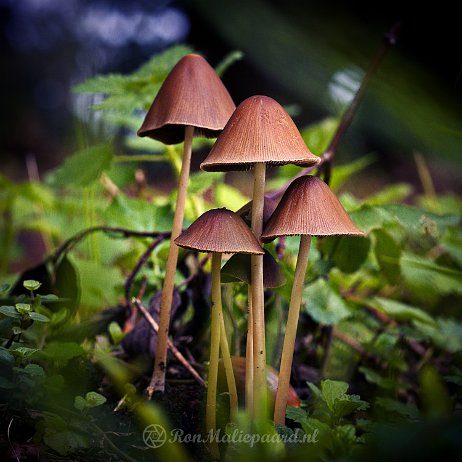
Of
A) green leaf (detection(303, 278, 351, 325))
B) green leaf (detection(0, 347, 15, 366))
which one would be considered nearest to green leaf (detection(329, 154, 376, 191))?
green leaf (detection(303, 278, 351, 325))

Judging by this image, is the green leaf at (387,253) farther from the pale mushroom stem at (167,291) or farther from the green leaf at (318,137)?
the pale mushroom stem at (167,291)

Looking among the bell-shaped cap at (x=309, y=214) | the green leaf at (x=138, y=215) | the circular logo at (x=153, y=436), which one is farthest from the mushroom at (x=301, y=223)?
the green leaf at (x=138, y=215)

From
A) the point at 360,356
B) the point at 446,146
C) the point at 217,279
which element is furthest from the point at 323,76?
the point at 360,356

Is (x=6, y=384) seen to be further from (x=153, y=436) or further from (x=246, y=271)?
(x=246, y=271)

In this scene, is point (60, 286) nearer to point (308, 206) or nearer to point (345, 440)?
point (308, 206)

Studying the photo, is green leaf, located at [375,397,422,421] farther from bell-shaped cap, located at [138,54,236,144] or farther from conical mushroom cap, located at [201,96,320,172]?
bell-shaped cap, located at [138,54,236,144]

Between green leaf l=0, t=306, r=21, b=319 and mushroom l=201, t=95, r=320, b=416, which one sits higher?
mushroom l=201, t=95, r=320, b=416
